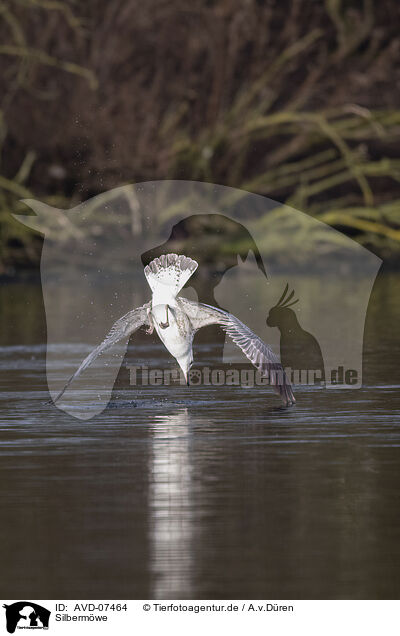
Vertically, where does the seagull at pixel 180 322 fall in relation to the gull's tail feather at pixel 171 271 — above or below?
below

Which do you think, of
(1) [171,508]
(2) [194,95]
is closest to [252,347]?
(1) [171,508]

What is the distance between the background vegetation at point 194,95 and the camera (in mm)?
26234

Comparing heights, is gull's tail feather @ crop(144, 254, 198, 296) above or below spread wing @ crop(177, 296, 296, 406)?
above

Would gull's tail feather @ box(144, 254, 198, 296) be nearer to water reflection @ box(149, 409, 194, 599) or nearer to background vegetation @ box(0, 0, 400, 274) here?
water reflection @ box(149, 409, 194, 599)

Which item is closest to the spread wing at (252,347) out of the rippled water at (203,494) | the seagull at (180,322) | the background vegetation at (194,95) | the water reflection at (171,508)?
the seagull at (180,322)

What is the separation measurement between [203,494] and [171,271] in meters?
3.16

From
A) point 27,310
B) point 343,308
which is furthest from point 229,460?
point 27,310

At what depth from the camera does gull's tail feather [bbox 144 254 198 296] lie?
10.4 m

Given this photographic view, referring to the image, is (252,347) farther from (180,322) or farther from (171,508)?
(171,508)

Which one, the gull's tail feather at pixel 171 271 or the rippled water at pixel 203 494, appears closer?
the rippled water at pixel 203 494

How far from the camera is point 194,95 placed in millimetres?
26750

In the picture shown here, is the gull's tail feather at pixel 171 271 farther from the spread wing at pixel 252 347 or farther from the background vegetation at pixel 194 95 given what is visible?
the background vegetation at pixel 194 95

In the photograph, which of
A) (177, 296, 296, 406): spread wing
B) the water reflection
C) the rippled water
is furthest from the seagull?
the water reflection
